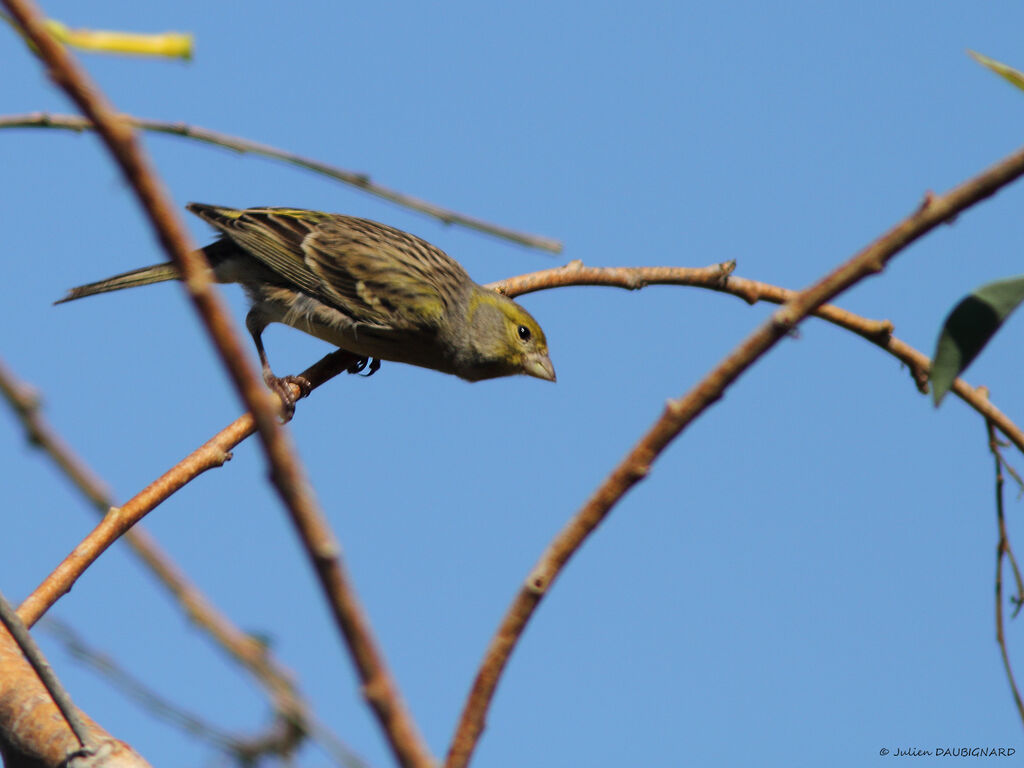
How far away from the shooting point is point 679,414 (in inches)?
65.6

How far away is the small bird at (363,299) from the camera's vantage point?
671 centimetres

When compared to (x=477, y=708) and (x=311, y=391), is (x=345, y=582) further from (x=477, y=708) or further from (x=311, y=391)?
(x=311, y=391)

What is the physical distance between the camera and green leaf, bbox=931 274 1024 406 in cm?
214

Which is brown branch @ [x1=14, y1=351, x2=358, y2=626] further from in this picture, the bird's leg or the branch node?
the bird's leg

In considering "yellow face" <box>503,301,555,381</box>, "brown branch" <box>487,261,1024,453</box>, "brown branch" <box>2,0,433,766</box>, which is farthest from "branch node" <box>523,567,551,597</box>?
"yellow face" <box>503,301,555,381</box>

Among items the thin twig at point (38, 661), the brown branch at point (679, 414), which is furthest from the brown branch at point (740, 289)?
the thin twig at point (38, 661)

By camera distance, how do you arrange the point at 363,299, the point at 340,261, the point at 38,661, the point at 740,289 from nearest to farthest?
the point at 38,661, the point at 740,289, the point at 363,299, the point at 340,261

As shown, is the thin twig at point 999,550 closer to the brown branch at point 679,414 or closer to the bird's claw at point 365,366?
the brown branch at point 679,414

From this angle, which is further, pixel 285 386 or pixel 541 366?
pixel 541 366

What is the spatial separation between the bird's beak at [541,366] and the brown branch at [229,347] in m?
5.57

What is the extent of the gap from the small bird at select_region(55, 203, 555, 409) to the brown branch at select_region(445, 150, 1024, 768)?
16.1 ft

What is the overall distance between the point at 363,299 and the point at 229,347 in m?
5.75

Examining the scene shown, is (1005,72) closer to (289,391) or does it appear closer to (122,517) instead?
(122,517)

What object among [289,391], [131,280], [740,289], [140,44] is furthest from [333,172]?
[131,280]
